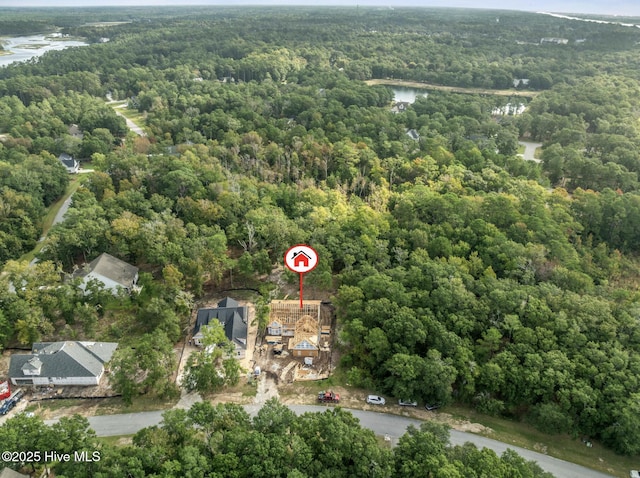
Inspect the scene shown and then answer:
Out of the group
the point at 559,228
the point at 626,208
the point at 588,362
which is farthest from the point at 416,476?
the point at 626,208

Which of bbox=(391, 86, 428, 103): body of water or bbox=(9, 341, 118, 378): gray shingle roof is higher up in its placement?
bbox=(391, 86, 428, 103): body of water

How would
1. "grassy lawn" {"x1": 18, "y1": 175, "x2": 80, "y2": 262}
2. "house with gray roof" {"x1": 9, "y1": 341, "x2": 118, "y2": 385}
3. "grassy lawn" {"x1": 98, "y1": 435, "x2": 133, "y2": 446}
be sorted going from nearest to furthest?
"grassy lawn" {"x1": 98, "y1": 435, "x2": 133, "y2": 446} → "house with gray roof" {"x1": 9, "y1": 341, "x2": 118, "y2": 385} → "grassy lawn" {"x1": 18, "y1": 175, "x2": 80, "y2": 262}

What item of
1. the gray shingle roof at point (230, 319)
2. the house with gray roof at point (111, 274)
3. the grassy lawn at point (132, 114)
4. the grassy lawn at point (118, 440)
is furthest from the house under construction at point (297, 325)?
the grassy lawn at point (132, 114)

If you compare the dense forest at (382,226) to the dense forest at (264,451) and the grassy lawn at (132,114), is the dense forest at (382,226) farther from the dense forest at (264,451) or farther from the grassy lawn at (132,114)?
the dense forest at (264,451)

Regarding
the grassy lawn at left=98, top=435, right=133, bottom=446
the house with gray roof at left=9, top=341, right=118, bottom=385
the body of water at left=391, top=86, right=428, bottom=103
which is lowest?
the grassy lawn at left=98, top=435, right=133, bottom=446

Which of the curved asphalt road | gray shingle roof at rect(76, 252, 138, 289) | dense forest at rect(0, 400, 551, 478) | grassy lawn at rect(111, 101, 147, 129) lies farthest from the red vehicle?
grassy lawn at rect(111, 101, 147, 129)

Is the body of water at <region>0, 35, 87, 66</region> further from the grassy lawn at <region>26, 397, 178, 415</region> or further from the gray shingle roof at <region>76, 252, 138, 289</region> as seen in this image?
the grassy lawn at <region>26, 397, 178, 415</region>
